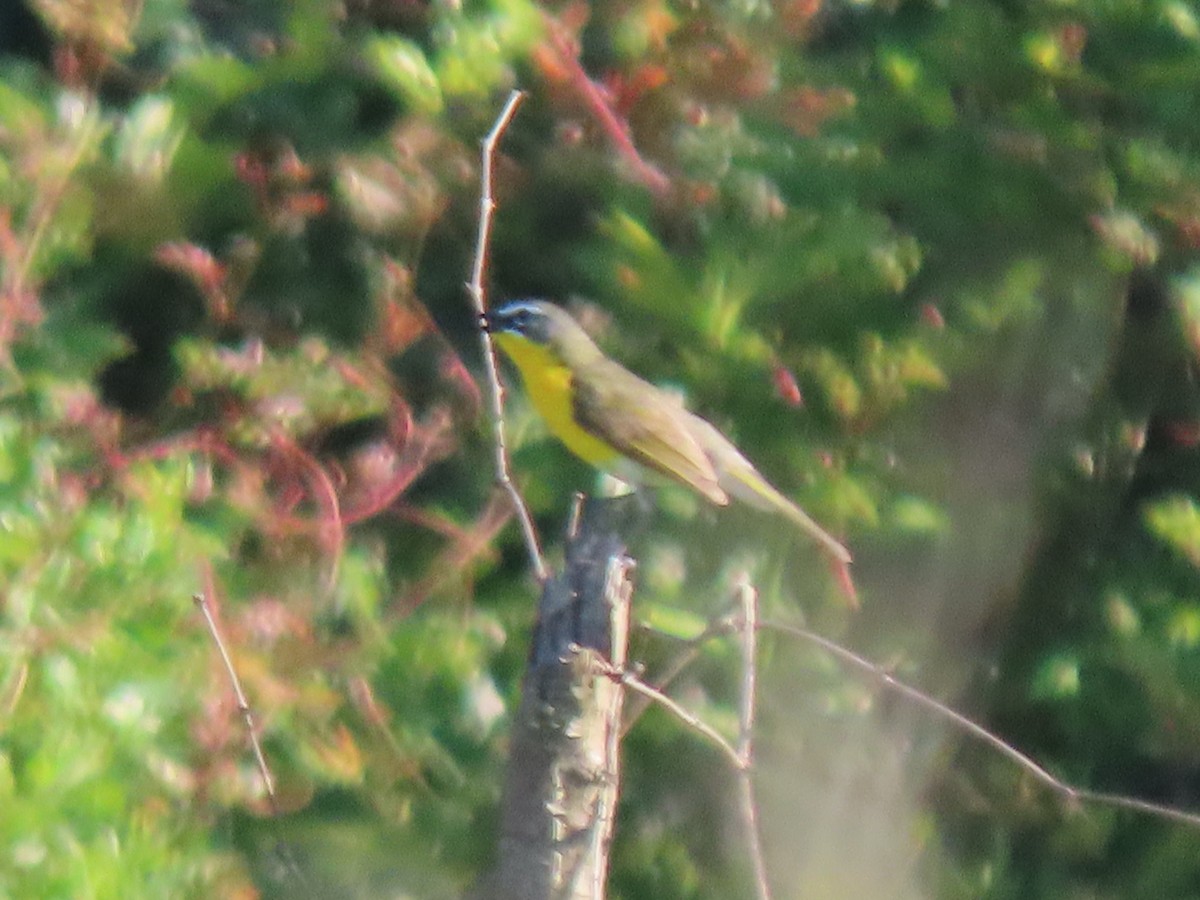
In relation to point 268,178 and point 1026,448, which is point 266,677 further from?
point 1026,448

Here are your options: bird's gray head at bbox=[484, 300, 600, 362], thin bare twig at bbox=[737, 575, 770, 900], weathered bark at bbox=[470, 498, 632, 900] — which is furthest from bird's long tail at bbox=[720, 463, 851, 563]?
thin bare twig at bbox=[737, 575, 770, 900]

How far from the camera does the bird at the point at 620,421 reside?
3.21 m

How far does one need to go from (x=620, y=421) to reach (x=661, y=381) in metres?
0.16

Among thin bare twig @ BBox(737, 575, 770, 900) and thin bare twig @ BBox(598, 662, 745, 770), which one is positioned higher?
thin bare twig @ BBox(737, 575, 770, 900)

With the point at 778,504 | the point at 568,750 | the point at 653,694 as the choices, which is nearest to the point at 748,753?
the point at 653,694

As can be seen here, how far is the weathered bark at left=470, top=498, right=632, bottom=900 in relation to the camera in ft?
6.03

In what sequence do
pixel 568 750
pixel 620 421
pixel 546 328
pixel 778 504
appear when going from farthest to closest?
1. pixel 546 328
2. pixel 620 421
3. pixel 778 504
4. pixel 568 750

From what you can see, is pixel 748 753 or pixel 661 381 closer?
pixel 748 753

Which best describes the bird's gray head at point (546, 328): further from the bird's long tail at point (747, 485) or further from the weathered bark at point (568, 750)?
the weathered bark at point (568, 750)

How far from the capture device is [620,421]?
3357mm

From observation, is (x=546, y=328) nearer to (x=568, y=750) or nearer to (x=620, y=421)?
(x=620, y=421)

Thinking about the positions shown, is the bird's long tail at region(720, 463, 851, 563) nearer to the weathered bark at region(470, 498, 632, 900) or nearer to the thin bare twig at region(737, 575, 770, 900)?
the weathered bark at region(470, 498, 632, 900)

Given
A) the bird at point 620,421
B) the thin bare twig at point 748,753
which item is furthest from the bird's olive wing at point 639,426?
the thin bare twig at point 748,753

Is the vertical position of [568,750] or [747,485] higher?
[568,750]
